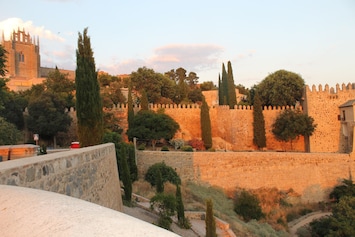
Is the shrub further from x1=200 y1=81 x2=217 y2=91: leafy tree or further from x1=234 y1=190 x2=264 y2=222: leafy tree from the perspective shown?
x1=200 y1=81 x2=217 y2=91: leafy tree

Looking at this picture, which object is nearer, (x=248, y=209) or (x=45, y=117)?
(x=248, y=209)

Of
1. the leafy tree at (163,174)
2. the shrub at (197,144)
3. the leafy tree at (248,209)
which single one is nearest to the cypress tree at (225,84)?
the shrub at (197,144)

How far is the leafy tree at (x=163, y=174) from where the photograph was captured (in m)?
17.9

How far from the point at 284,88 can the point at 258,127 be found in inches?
196

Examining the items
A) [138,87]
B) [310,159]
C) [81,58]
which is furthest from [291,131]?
[81,58]

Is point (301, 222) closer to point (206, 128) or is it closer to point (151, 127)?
point (206, 128)

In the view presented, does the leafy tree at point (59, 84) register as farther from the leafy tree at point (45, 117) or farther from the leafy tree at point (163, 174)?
the leafy tree at point (163, 174)

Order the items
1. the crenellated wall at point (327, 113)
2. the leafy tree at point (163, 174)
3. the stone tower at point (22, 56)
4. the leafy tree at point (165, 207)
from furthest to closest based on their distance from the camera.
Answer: the stone tower at point (22, 56) < the crenellated wall at point (327, 113) < the leafy tree at point (163, 174) < the leafy tree at point (165, 207)

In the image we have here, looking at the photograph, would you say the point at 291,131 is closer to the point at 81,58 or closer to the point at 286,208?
the point at 286,208

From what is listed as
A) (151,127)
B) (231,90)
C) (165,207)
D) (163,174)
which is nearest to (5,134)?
(165,207)

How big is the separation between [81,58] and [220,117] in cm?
1847

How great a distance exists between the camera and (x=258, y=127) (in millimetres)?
28406

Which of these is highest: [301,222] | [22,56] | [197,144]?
[22,56]

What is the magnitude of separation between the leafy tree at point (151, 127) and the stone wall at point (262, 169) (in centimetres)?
527
